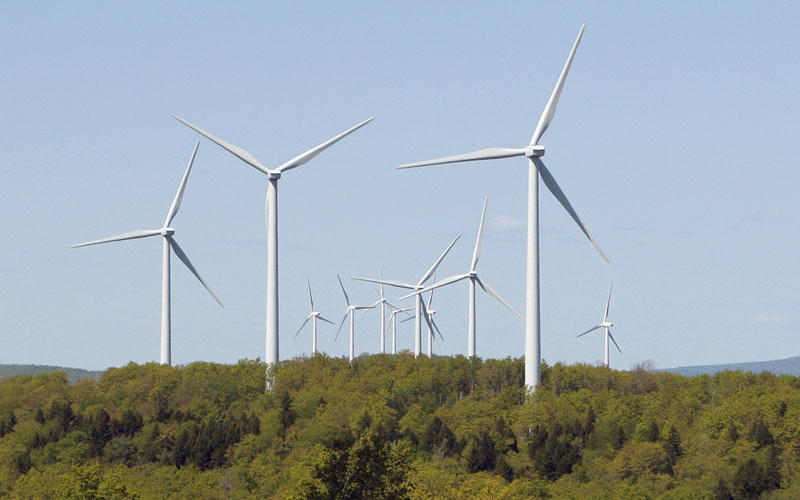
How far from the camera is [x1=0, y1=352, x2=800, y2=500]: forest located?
124 m

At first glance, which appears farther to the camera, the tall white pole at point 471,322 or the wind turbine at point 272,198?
the tall white pole at point 471,322

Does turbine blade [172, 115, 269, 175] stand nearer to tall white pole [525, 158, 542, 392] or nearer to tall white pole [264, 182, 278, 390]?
tall white pole [264, 182, 278, 390]

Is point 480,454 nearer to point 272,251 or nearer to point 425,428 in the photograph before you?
point 425,428

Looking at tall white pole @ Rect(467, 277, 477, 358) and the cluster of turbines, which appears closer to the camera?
the cluster of turbines

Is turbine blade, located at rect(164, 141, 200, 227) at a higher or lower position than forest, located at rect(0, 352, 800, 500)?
higher

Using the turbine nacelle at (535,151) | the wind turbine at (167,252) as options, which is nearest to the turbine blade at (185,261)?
the wind turbine at (167,252)

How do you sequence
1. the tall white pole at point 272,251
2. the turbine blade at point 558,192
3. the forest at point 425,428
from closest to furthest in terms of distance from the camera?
the turbine blade at point 558,192 < the forest at point 425,428 < the tall white pole at point 272,251

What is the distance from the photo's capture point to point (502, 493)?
106 metres

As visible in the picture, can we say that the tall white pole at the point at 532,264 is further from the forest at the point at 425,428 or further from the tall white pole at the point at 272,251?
the tall white pole at the point at 272,251

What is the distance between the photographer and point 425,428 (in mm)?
143125

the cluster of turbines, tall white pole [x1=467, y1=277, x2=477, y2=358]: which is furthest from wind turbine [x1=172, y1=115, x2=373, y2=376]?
tall white pole [x1=467, y1=277, x2=477, y2=358]

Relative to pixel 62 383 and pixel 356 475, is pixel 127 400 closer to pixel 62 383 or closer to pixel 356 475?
pixel 62 383

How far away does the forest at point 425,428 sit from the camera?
124044mm

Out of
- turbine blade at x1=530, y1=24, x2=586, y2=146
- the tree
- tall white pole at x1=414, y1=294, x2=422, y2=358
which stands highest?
turbine blade at x1=530, y1=24, x2=586, y2=146
